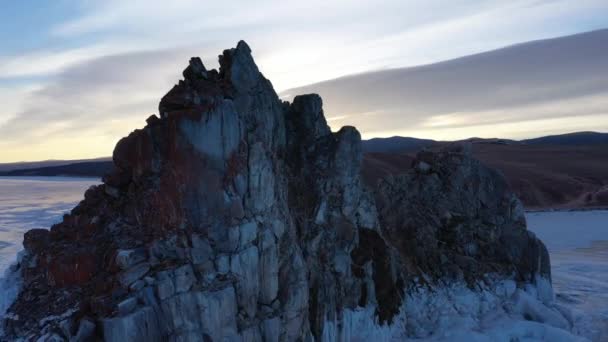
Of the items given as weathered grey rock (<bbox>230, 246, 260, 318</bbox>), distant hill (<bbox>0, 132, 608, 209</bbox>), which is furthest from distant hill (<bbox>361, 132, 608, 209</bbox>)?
weathered grey rock (<bbox>230, 246, 260, 318</bbox>)

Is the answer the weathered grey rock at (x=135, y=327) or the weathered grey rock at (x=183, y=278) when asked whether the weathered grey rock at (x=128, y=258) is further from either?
the weathered grey rock at (x=135, y=327)

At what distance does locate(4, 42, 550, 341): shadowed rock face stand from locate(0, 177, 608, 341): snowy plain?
133cm

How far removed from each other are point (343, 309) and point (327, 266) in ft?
3.93

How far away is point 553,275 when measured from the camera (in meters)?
23.6

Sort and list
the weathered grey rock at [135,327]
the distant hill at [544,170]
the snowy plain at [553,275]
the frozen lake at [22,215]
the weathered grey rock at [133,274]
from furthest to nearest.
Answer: the distant hill at [544,170] → the frozen lake at [22,215] → the snowy plain at [553,275] → the weathered grey rock at [133,274] → the weathered grey rock at [135,327]

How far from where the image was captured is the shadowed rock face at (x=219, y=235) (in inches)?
371

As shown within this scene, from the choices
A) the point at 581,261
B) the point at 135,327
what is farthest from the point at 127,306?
the point at 581,261

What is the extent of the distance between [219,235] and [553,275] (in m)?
19.2

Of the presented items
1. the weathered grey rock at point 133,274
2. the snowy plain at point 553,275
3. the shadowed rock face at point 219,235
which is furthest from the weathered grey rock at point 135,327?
the snowy plain at point 553,275

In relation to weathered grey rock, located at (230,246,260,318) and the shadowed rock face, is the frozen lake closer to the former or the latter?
the shadowed rock face

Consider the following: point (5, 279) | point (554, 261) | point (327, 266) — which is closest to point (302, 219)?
point (327, 266)

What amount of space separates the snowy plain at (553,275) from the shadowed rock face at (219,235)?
1.33 m

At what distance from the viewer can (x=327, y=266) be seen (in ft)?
44.2

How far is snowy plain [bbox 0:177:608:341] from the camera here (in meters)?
14.9
